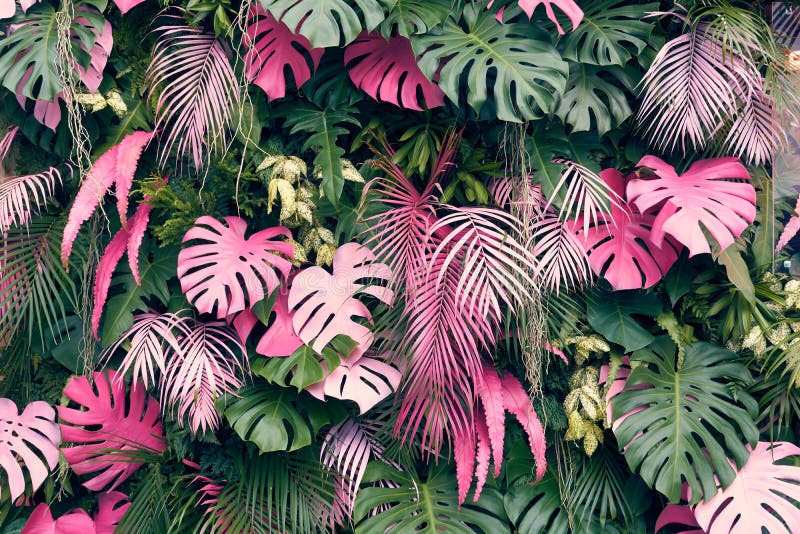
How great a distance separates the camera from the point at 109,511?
2328 mm

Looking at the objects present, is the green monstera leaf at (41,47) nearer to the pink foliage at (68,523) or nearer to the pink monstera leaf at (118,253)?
the pink monstera leaf at (118,253)

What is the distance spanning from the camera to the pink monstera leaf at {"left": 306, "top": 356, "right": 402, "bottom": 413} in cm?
213

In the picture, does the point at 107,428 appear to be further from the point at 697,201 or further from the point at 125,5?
the point at 697,201

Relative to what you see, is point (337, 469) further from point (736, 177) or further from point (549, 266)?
point (736, 177)

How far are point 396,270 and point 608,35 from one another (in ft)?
3.41

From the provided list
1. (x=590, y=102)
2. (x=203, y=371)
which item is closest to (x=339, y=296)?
(x=203, y=371)

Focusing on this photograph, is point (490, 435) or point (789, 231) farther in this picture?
point (789, 231)

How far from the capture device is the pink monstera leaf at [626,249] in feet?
7.23

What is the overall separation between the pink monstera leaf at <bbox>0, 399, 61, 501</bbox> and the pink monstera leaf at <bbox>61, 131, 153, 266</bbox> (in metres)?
0.52

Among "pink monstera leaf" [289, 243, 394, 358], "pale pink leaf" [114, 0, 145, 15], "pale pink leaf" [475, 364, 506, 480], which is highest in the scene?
"pale pink leaf" [114, 0, 145, 15]

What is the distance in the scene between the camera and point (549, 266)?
7.16ft

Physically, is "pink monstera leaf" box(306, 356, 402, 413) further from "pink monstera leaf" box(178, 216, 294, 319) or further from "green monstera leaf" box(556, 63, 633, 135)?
"green monstera leaf" box(556, 63, 633, 135)

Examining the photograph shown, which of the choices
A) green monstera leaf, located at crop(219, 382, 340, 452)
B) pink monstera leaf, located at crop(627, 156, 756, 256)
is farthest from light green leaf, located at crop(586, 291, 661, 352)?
green monstera leaf, located at crop(219, 382, 340, 452)

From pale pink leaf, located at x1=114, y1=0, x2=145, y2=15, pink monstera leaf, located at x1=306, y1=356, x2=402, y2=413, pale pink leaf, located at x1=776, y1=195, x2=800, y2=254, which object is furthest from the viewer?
pale pink leaf, located at x1=776, y1=195, x2=800, y2=254
